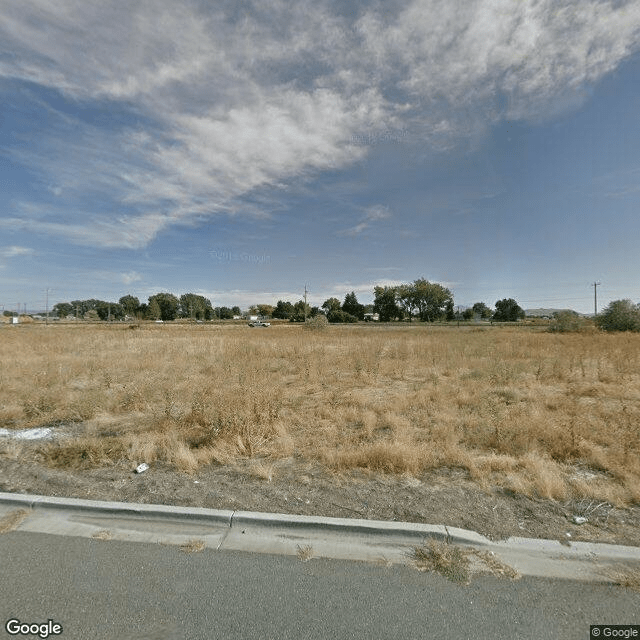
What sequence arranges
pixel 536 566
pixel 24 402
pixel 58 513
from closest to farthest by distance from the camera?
1. pixel 536 566
2. pixel 58 513
3. pixel 24 402

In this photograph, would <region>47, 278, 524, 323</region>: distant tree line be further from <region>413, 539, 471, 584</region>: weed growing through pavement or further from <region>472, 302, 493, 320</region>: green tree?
<region>413, 539, 471, 584</region>: weed growing through pavement

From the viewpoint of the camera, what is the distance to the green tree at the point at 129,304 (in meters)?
117

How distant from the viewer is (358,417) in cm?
650

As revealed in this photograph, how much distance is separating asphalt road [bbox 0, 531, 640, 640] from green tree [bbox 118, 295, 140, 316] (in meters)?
129

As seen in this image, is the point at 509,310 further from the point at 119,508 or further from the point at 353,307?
the point at 119,508

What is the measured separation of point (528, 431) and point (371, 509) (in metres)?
3.63

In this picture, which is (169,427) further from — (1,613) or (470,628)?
(470,628)

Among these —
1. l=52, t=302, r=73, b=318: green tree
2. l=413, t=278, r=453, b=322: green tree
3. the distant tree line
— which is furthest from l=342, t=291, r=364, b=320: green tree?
l=52, t=302, r=73, b=318: green tree

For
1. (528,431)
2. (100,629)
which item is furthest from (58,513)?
(528,431)

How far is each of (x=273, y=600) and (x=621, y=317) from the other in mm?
41949

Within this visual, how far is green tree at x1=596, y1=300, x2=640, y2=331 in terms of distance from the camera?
3077 cm

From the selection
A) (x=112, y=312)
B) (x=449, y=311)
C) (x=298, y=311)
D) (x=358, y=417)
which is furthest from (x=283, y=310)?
(x=358, y=417)

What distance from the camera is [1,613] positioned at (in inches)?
81.0

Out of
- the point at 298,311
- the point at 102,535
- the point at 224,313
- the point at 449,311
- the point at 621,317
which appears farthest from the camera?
the point at 224,313
